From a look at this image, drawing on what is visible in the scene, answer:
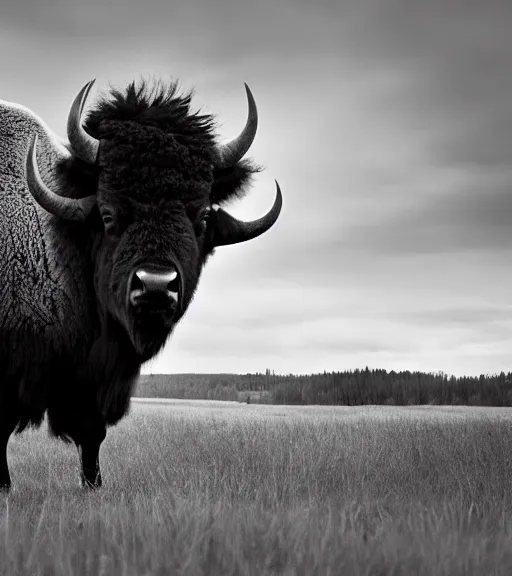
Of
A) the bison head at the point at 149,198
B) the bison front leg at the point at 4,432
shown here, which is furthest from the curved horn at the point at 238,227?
the bison front leg at the point at 4,432

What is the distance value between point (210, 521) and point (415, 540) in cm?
100

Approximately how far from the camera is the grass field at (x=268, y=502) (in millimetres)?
2770

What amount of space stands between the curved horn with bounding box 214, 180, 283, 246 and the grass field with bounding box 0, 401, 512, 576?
79.7 inches

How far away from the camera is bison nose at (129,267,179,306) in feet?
14.9

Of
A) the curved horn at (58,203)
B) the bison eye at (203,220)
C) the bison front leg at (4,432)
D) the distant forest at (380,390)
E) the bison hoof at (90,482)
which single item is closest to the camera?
the bison eye at (203,220)

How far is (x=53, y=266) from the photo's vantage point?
571 centimetres

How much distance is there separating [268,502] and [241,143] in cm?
292

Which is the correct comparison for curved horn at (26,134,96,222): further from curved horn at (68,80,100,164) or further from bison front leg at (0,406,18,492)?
bison front leg at (0,406,18,492)

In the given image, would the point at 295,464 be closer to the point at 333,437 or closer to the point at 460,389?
the point at 333,437

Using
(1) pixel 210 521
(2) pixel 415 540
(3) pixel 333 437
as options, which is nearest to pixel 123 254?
(1) pixel 210 521

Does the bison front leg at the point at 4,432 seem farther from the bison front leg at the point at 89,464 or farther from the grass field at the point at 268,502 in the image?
the bison front leg at the point at 89,464

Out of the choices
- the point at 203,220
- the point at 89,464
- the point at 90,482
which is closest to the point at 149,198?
the point at 203,220

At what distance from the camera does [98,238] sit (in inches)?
217

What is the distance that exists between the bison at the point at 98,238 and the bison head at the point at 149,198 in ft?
0.03
